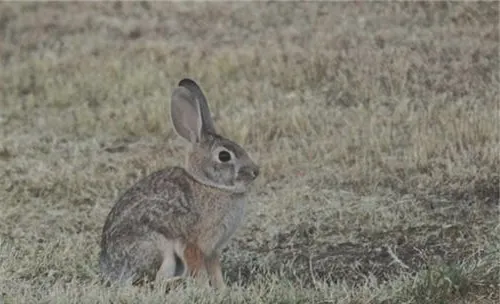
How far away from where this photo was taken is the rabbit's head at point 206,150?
6738 mm

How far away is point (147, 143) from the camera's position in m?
10.9

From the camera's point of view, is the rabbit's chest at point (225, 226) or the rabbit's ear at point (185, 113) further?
the rabbit's ear at point (185, 113)

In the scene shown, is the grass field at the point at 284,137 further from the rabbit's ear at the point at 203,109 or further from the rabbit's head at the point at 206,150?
the rabbit's ear at the point at 203,109

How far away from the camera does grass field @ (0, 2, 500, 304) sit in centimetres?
718

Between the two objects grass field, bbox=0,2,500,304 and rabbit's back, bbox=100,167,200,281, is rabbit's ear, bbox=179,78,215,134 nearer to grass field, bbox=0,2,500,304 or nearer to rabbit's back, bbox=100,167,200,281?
rabbit's back, bbox=100,167,200,281

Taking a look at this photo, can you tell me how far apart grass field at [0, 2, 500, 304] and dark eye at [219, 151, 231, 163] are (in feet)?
2.14

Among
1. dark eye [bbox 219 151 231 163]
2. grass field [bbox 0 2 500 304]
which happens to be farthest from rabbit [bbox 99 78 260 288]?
grass field [bbox 0 2 500 304]

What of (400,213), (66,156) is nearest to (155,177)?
(400,213)

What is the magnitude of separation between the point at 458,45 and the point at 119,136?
Answer: 3.77 m

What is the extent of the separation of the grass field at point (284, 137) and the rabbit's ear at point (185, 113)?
866mm

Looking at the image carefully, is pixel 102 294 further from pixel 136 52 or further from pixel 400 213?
pixel 136 52

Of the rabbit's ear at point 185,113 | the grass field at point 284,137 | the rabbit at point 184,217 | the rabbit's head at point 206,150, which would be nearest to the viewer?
the rabbit at point 184,217

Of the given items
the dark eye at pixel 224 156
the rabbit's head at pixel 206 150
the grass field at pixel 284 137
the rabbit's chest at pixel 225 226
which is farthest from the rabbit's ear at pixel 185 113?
the grass field at pixel 284 137

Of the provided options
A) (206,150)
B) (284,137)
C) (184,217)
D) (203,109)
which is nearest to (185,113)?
(203,109)
